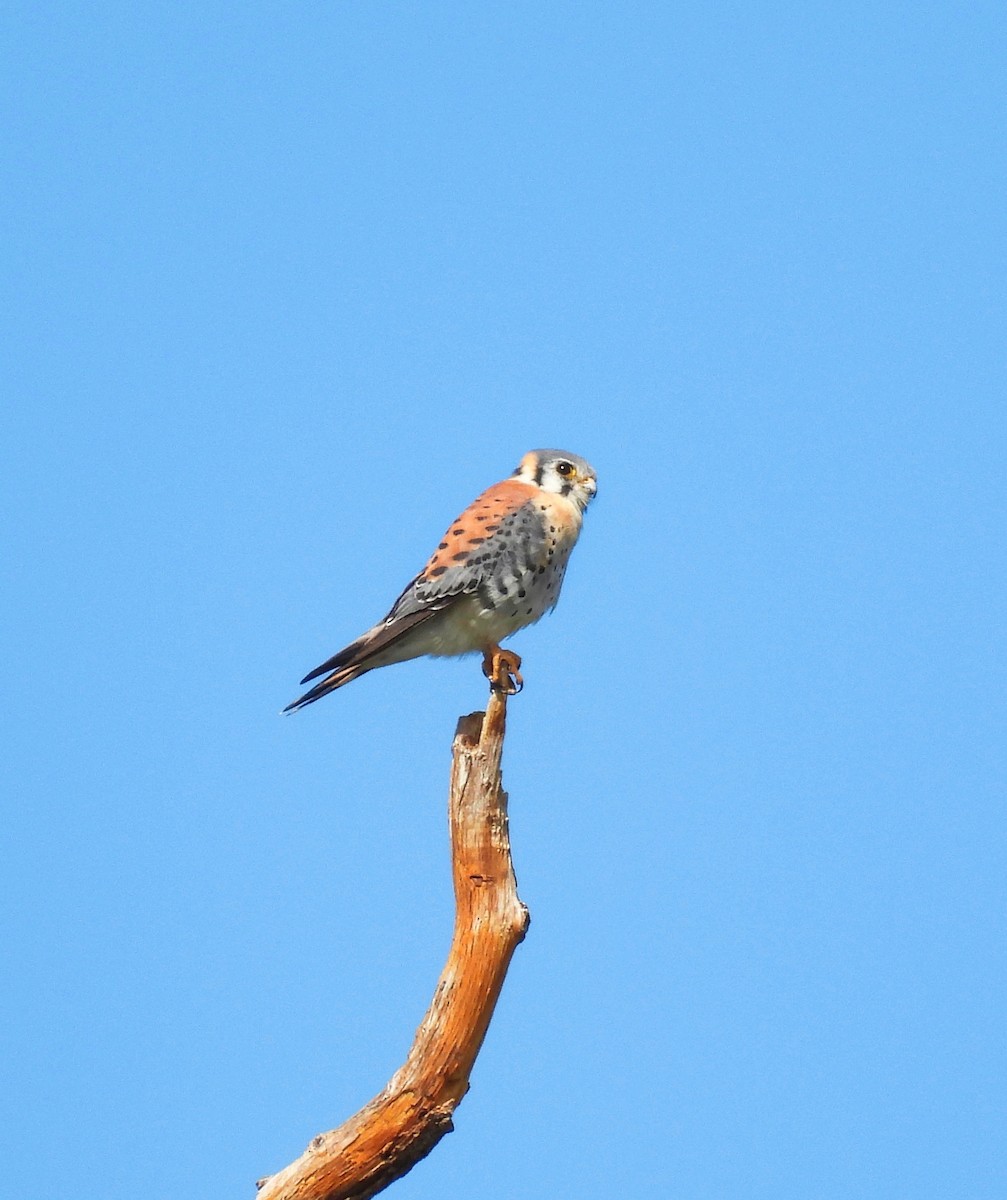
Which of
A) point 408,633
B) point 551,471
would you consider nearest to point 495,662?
point 408,633

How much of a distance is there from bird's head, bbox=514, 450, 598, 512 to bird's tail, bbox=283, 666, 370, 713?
4.26ft

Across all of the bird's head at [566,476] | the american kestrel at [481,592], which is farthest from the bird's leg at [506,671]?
the bird's head at [566,476]

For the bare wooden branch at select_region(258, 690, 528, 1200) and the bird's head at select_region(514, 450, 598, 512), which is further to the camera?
the bird's head at select_region(514, 450, 598, 512)

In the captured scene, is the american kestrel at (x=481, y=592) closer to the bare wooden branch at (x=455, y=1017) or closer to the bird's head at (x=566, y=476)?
the bird's head at (x=566, y=476)

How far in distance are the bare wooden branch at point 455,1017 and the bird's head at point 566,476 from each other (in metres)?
1.80

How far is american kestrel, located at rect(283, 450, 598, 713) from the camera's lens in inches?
268

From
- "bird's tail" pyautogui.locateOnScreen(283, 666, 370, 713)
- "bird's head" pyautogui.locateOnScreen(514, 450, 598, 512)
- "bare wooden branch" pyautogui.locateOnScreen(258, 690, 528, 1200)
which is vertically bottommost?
"bare wooden branch" pyautogui.locateOnScreen(258, 690, 528, 1200)

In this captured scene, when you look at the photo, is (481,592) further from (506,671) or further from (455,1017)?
(455,1017)

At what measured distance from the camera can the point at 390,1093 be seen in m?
5.27

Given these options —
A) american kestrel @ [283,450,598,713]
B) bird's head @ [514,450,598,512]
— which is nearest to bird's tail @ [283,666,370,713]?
american kestrel @ [283,450,598,713]

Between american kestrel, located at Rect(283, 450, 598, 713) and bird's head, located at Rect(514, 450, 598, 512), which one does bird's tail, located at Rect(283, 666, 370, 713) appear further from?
bird's head, located at Rect(514, 450, 598, 512)

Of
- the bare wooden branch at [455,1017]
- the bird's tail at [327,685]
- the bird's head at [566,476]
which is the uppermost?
the bird's head at [566,476]

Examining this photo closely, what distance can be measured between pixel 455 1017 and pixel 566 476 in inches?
112

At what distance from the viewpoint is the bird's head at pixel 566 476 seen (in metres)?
7.45
